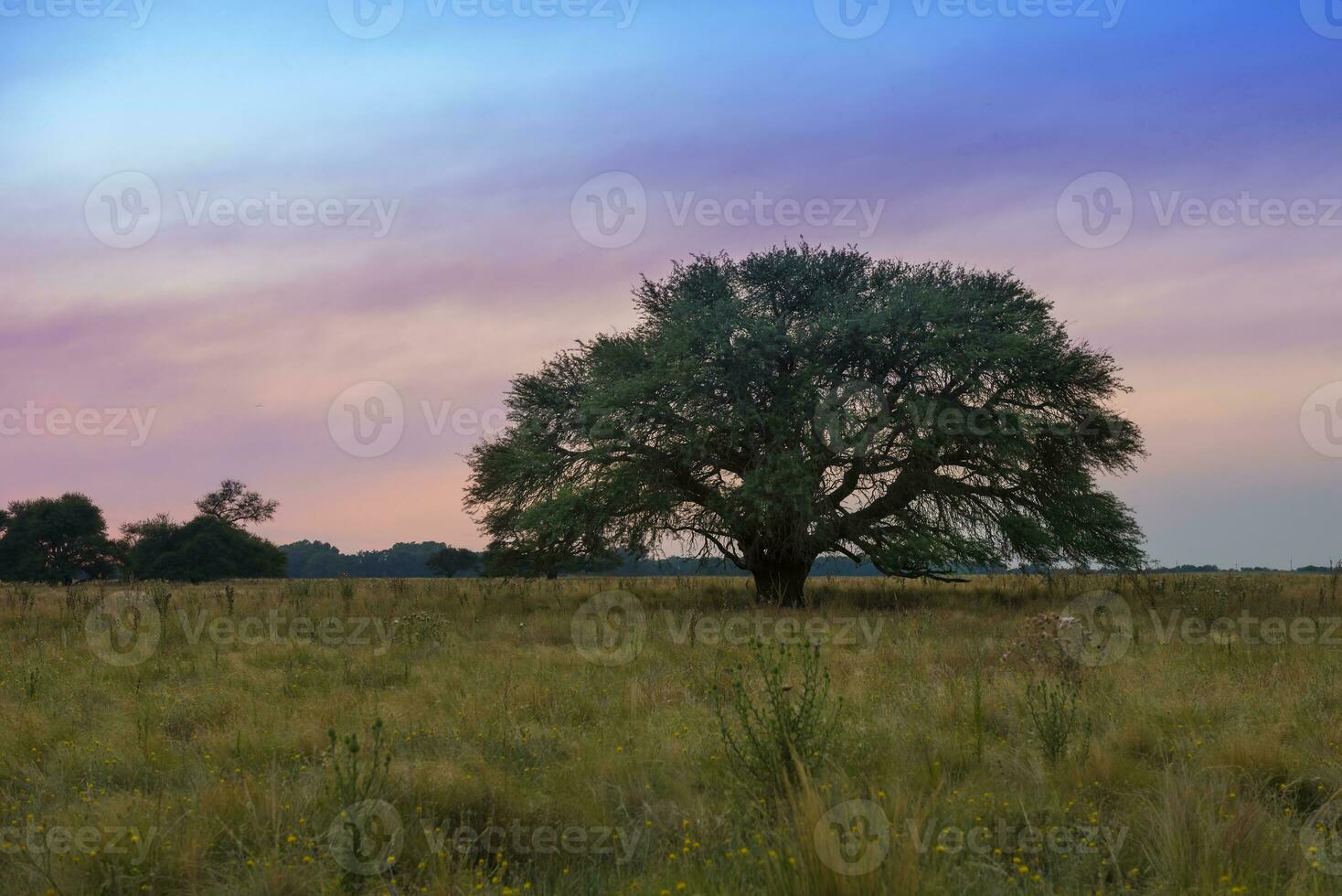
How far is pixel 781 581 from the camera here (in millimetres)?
21094

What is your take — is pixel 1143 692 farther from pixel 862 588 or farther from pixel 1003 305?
pixel 862 588

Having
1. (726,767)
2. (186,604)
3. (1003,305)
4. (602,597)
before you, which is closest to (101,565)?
(186,604)

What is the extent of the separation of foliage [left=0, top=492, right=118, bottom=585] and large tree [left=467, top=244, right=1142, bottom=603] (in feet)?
202

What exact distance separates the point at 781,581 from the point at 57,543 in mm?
68470

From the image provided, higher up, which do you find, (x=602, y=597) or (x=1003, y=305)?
(x=1003, y=305)

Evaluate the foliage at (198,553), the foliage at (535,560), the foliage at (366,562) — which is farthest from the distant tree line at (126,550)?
the foliage at (366,562)

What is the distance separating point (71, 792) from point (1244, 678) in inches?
408

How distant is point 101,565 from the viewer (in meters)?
68.2

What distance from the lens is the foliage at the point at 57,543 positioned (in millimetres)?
Answer: 64688

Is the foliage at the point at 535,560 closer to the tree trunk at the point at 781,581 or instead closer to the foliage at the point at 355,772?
the tree trunk at the point at 781,581

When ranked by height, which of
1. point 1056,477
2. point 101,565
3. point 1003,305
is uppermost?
point 1003,305

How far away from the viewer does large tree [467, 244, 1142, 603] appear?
60.7 feet

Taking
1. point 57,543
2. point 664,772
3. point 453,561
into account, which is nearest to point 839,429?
point 664,772

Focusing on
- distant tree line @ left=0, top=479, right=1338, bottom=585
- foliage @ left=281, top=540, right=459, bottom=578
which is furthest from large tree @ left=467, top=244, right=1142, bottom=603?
foliage @ left=281, top=540, right=459, bottom=578
